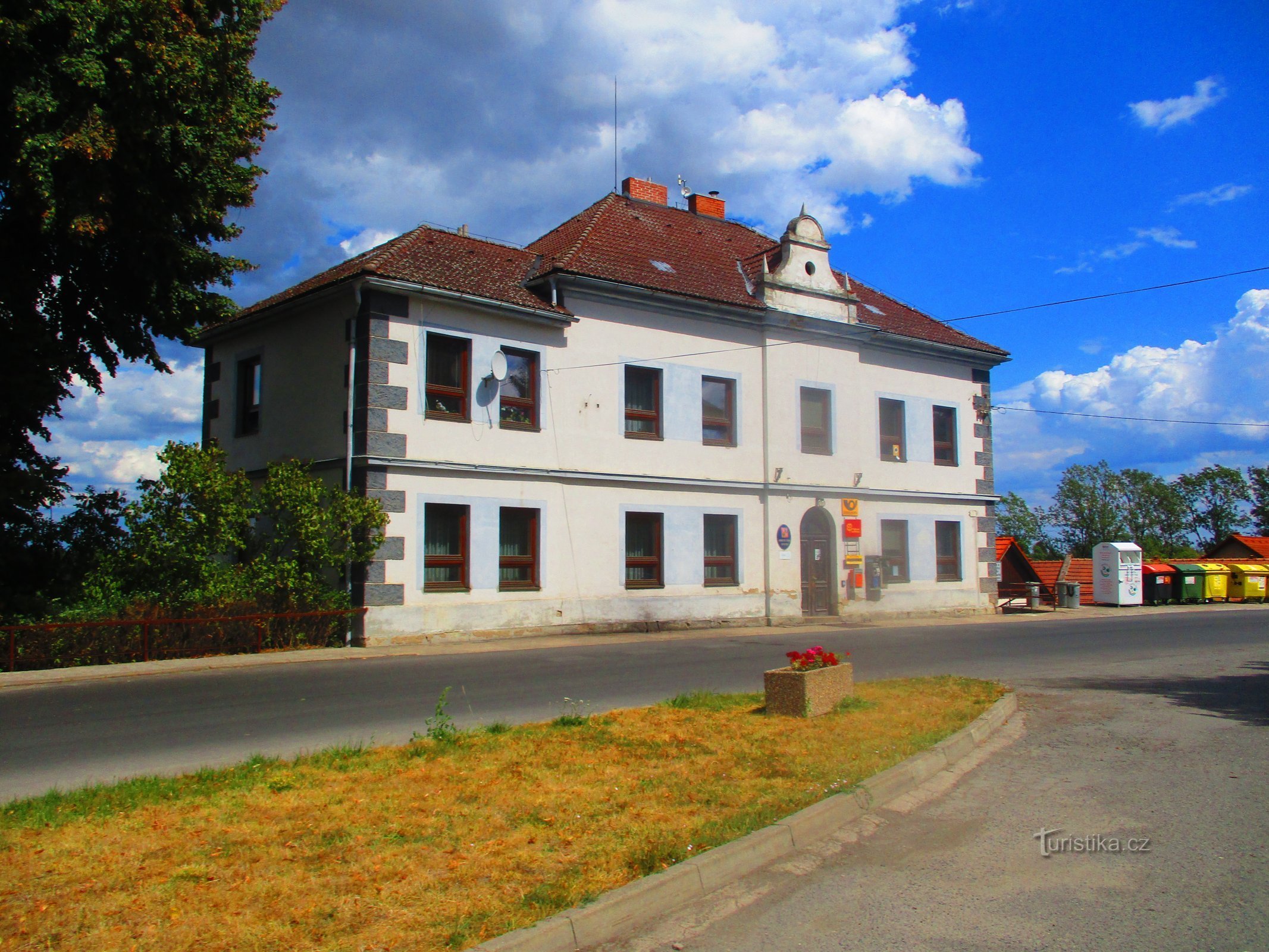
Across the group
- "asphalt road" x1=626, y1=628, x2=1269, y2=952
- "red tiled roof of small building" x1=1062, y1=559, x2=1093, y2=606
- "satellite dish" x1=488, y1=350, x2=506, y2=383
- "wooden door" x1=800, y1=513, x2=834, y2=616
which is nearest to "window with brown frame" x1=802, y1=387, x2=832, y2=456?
Answer: "wooden door" x1=800, y1=513, x2=834, y2=616

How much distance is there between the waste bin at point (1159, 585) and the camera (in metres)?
35.9

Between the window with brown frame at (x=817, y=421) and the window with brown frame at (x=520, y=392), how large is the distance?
827 centimetres

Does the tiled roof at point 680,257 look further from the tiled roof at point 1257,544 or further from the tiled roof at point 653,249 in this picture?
the tiled roof at point 1257,544

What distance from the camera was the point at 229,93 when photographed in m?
15.9

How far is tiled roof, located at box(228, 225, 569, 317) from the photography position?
19.5 m

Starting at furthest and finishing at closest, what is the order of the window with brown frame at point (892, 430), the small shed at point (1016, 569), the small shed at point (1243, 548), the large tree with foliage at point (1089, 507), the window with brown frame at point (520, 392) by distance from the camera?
the large tree with foliage at point (1089, 507), the small shed at point (1243, 548), the small shed at point (1016, 569), the window with brown frame at point (892, 430), the window with brown frame at point (520, 392)

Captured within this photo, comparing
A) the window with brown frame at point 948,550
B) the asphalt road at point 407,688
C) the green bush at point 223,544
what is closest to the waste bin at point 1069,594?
the window with brown frame at point 948,550

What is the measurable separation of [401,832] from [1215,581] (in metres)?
38.5

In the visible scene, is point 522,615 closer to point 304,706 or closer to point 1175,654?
point 304,706

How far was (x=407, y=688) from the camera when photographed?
12.6 m

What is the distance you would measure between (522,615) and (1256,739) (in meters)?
13.9

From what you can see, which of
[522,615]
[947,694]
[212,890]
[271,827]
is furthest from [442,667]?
[212,890]

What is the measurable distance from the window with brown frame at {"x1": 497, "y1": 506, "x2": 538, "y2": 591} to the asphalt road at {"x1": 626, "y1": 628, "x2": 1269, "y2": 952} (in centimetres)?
1299

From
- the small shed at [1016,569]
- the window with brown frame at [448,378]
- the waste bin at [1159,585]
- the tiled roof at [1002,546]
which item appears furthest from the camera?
the waste bin at [1159,585]
